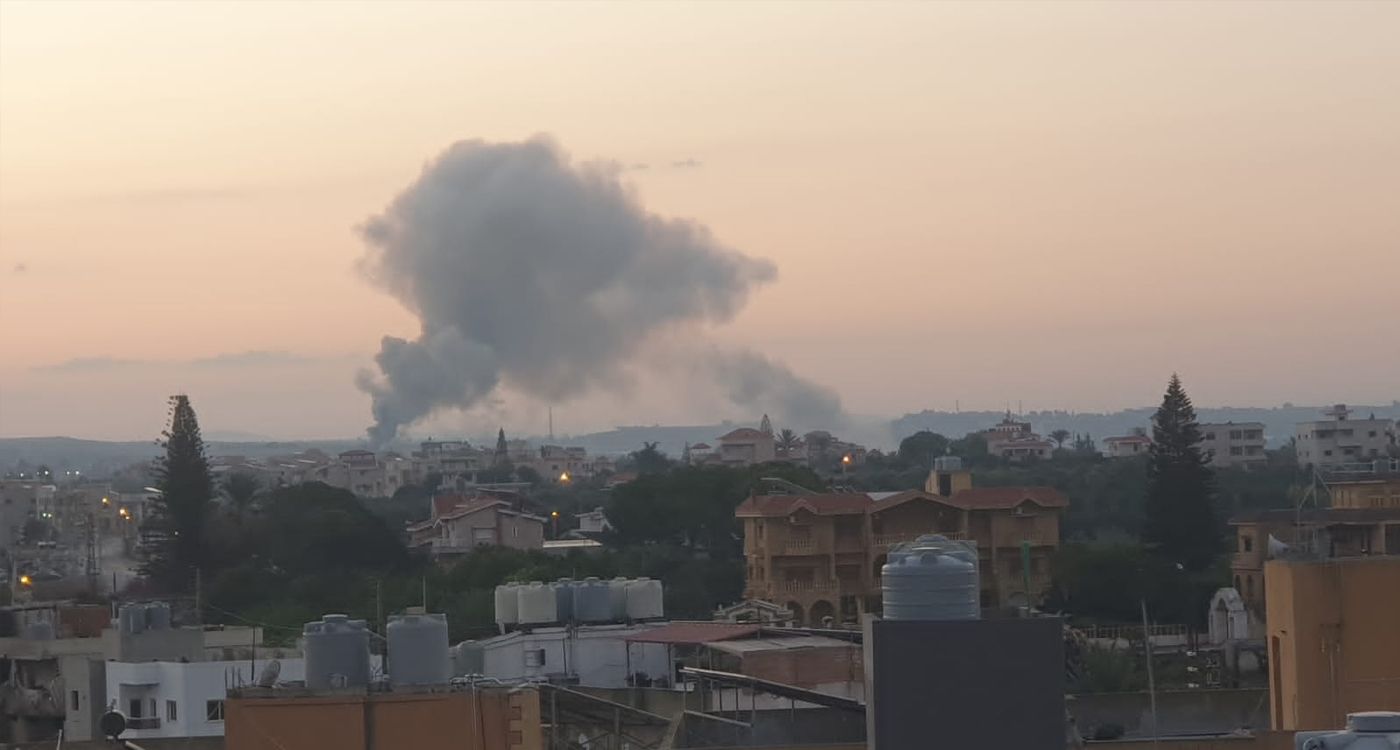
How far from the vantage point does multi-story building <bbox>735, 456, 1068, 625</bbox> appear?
5825 cm

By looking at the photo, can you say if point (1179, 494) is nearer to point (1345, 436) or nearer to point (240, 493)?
point (240, 493)

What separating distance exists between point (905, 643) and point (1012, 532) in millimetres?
50374

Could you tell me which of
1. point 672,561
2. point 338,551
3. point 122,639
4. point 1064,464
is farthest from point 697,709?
point 1064,464

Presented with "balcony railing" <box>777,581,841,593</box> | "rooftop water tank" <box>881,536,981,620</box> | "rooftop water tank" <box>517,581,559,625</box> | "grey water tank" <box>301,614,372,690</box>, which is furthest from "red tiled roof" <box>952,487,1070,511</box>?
"rooftop water tank" <box>881,536,981,620</box>

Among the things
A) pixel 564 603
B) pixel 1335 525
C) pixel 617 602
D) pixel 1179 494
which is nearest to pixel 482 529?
pixel 1179 494

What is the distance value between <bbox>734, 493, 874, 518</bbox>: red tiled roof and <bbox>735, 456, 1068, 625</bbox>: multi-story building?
24mm

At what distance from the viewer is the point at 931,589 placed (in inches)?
439

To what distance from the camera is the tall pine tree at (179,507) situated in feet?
236

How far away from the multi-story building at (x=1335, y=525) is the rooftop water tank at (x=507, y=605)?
8.99 metres

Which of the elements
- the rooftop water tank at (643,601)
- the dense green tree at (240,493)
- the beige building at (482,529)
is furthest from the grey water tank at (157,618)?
the dense green tree at (240,493)

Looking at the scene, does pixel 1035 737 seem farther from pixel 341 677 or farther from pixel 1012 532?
pixel 1012 532

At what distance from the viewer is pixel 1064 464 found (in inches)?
5290

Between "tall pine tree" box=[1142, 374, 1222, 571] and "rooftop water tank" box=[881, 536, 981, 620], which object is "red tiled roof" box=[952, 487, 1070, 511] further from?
"rooftop water tank" box=[881, 536, 981, 620]

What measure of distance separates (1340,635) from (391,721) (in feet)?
18.7
